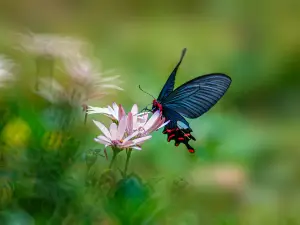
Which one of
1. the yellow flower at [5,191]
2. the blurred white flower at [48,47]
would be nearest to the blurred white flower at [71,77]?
the blurred white flower at [48,47]

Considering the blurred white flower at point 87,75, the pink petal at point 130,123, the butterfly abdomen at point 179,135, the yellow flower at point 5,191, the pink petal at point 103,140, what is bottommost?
the yellow flower at point 5,191

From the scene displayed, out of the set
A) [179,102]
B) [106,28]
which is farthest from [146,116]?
[106,28]

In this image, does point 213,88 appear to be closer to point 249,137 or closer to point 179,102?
point 179,102

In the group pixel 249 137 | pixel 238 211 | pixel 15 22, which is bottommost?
pixel 238 211

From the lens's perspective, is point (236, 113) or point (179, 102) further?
point (236, 113)

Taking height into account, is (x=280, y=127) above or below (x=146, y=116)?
above

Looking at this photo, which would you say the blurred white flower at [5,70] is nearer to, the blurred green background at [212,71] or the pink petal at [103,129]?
the blurred green background at [212,71]
